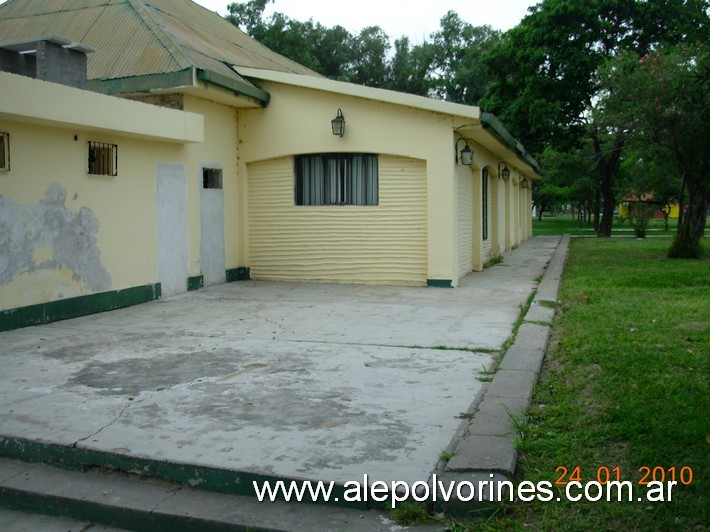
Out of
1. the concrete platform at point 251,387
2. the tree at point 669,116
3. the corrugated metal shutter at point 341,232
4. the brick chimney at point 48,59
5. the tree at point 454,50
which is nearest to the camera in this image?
the concrete platform at point 251,387

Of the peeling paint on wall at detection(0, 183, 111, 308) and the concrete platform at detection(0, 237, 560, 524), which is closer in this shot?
the concrete platform at detection(0, 237, 560, 524)

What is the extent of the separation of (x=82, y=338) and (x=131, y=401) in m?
2.94

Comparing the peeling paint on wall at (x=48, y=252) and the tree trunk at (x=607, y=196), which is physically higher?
the tree trunk at (x=607, y=196)

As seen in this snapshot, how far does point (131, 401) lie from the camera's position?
17.5 ft

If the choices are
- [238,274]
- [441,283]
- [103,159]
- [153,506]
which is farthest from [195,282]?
[153,506]

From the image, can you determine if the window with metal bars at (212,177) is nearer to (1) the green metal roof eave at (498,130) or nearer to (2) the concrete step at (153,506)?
(1) the green metal roof eave at (498,130)

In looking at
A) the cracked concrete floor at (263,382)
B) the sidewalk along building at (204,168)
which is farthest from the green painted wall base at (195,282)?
the cracked concrete floor at (263,382)

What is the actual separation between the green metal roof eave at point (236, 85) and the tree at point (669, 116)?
25.6ft

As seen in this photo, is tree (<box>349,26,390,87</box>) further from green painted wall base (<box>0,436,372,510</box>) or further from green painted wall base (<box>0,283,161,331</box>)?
green painted wall base (<box>0,436,372,510</box>)

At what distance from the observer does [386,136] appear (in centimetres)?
1246

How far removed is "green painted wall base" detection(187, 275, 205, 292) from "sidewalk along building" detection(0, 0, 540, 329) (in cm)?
6

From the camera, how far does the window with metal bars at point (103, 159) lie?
9.74 m

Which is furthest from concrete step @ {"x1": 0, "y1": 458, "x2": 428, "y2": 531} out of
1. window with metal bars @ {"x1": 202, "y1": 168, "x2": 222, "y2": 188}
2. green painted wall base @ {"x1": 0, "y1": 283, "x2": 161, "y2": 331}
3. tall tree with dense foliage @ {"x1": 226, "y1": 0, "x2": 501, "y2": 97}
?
tall tree with dense foliage @ {"x1": 226, "y1": 0, "x2": 501, "y2": 97}

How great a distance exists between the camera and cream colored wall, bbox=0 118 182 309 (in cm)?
857
